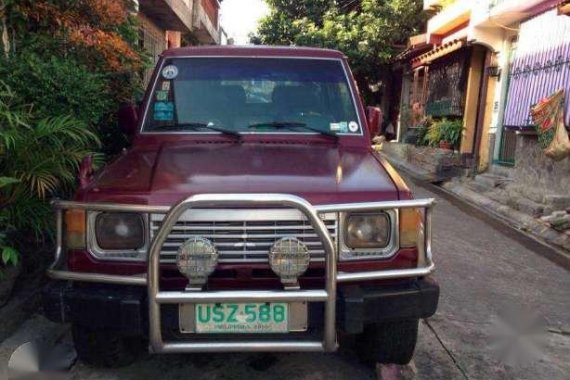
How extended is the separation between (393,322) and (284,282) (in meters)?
0.71

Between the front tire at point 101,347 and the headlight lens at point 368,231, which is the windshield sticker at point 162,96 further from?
the headlight lens at point 368,231

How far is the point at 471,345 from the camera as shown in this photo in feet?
11.6

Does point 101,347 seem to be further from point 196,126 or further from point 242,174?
point 196,126

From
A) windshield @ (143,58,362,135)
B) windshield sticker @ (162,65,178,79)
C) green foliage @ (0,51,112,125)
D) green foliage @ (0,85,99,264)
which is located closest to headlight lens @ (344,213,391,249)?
windshield @ (143,58,362,135)

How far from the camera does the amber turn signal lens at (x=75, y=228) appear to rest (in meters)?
2.56

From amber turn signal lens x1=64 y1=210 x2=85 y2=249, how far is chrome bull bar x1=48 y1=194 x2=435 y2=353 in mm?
36

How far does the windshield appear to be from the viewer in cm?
365

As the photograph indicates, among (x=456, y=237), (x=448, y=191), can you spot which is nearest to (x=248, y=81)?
(x=456, y=237)

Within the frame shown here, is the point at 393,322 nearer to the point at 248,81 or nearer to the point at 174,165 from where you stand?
the point at 174,165

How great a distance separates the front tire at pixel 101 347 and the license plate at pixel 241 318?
2.01 feet

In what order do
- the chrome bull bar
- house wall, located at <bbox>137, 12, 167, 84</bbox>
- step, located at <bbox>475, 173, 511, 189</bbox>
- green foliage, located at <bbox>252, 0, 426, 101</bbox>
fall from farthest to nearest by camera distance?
1. green foliage, located at <bbox>252, 0, 426, 101</bbox>
2. house wall, located at <bbox>137, 12, 167, 84</bbox>
3. step, located at <bbox>475, 173, 511, 189</bbox>
4. the chrome bull bar

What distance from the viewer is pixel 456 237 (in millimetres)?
6547

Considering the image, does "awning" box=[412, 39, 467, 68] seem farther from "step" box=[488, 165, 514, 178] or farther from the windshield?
the windshield

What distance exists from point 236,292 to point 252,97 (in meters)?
1.77
